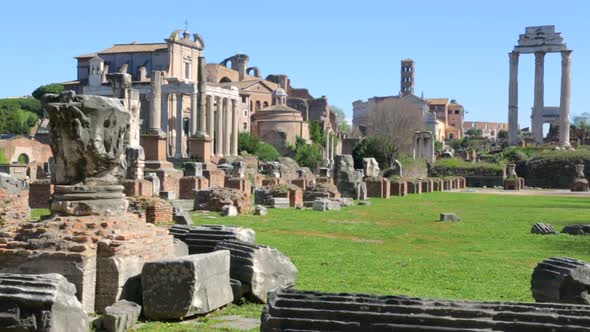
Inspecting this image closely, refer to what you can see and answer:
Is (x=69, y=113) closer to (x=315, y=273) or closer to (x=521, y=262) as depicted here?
(x=315, y=273)

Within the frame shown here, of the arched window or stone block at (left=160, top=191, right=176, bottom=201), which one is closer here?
stone block at (left=160, top=191, right=176, bottom=201)

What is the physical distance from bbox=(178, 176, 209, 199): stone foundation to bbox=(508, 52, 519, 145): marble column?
57828 mm

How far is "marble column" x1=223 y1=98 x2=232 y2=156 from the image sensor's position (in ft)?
208

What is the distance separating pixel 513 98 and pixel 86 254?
75.9 meters

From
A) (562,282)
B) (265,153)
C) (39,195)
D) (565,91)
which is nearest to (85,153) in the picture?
(562,282)

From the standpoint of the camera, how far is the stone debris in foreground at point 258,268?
8.00m

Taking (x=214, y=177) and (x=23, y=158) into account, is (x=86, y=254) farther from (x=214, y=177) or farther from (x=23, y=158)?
(x=23, y=158)

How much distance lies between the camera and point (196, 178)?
26.4 m

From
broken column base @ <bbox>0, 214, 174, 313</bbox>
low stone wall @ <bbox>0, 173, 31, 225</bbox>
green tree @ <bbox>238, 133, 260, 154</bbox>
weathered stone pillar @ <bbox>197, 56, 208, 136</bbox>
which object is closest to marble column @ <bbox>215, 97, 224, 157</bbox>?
green tree @ <bbox>238, 133, 260, 154</bbox>

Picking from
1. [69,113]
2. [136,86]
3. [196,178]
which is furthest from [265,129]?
[69,113]

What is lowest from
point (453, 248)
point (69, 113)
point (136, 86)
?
point (453, 248)

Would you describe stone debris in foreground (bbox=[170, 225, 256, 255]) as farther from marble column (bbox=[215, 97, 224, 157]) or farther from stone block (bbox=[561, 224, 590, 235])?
marble column (bbox=[215, 97, 224, 157])

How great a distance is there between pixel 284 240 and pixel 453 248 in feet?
9.86

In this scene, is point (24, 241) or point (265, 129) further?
point (265, 129)
